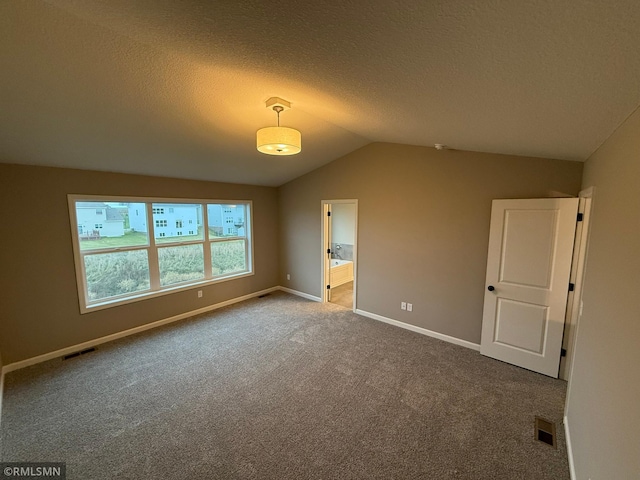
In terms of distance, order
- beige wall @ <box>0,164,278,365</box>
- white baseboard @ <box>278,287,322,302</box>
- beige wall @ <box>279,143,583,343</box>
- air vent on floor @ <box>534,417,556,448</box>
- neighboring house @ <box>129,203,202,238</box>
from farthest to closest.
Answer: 1. white baseboard @ <box>278,287,322,302</box>
2. neighboring house @ <box>129,203,202,238</box>
3. beige wall @ <box>279,143,583,343</box>
4. beige wall @ <box>0,164,278,365</box>
5. air vent on floor @ <box>534,417,556,448</box>

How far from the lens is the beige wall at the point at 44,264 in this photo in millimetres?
2879

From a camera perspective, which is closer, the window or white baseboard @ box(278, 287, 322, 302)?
the window

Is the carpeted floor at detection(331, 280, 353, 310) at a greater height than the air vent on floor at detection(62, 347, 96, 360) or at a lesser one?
greater

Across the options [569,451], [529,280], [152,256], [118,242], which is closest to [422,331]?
[529,280]

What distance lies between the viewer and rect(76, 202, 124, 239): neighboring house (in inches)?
133

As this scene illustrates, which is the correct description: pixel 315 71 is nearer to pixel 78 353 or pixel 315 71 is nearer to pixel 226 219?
pixel 226 219

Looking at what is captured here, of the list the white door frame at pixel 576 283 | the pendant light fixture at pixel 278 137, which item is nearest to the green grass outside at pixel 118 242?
the pendant light fixture at pixel 278 137

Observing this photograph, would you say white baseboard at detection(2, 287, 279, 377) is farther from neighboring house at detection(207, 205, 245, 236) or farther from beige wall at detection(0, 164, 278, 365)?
neighboring house at detection(207, 205, 245, 236)

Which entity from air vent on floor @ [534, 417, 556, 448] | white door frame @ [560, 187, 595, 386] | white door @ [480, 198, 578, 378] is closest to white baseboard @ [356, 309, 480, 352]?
white door @ [480, 198, 578, 378]

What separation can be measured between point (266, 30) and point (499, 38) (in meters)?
0.92

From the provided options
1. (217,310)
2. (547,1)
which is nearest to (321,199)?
(217,310)

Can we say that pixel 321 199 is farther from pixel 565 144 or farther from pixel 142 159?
pixel 565 144

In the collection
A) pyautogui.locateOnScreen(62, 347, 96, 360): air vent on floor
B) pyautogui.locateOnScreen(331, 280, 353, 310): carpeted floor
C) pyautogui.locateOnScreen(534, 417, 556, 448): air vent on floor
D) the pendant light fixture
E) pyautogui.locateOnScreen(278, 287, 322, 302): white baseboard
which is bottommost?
pyautogui.locateOnScreen(534, 417, 556, 448): air vent on floor

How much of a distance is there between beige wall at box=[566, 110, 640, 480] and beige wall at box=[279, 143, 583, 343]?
1.15 meters
